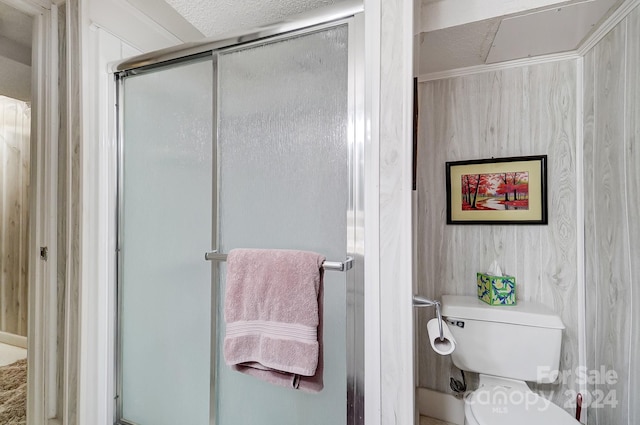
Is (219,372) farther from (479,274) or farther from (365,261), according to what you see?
(479,274)

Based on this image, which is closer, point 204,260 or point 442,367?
point 204,260

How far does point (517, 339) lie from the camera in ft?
4.58

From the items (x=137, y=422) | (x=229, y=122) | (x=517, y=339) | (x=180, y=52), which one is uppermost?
(x=180, y=52)

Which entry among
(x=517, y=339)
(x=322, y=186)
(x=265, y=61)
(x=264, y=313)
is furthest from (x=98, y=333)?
(x=517, y=339)

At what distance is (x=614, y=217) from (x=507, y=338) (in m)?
0.70

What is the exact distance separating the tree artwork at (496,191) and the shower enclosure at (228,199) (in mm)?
1100

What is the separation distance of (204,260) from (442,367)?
148 cm

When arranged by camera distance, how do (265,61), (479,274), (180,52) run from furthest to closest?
(479,274)
(180,52)
(265,61)

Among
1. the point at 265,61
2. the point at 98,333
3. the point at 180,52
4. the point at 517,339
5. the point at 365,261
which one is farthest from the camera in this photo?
the point at 517,339

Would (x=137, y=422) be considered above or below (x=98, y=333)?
below

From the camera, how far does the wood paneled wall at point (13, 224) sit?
2.03 m

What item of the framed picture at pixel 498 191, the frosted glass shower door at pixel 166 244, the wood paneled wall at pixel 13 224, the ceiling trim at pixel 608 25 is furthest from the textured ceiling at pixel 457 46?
the wood paneled wall at pixel 13 224

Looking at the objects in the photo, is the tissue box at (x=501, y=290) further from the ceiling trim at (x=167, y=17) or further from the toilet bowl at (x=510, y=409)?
the ceiling trim at (x=167, y=17)

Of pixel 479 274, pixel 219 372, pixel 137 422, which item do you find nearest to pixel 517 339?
pixel 479 274
